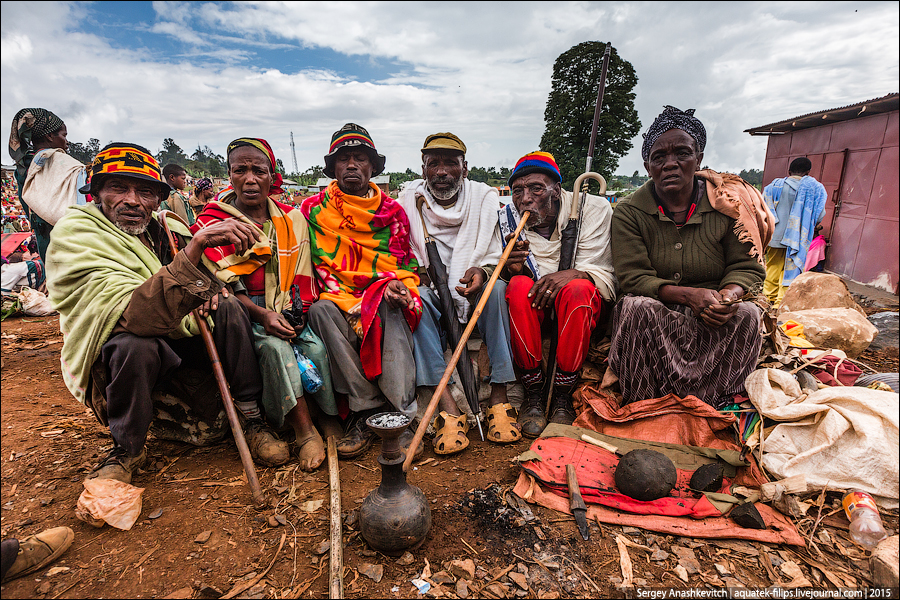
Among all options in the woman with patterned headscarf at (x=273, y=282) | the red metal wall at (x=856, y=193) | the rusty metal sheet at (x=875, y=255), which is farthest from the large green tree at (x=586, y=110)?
the woman with patterned headscarf at (x=273, y=282)

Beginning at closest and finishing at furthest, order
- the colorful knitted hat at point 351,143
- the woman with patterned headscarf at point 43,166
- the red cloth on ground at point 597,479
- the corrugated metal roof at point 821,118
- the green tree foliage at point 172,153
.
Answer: the red cloth on ground at point 597,479 → the colorful knitted hat at point 351,143 → the woman with patterned headscarf at point 43,166 → the corrugated metal roof at point 821,118 → the green tree foliage at point 172,153

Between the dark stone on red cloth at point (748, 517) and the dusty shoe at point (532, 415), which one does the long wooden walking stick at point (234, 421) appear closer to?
the dusty shoe at point (532, 415)

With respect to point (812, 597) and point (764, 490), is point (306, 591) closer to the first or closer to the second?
point (812, 597)

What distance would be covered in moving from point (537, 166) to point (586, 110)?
10.4m

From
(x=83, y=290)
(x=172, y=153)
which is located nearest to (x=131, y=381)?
(x=83, y=290)

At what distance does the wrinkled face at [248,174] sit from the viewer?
3139 mm

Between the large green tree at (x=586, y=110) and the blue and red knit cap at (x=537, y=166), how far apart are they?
28.9 feet

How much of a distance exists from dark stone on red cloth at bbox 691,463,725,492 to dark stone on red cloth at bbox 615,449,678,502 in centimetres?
17

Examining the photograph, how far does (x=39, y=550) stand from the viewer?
1977 mm

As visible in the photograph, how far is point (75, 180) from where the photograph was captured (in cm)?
437

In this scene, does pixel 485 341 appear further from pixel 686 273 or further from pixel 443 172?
pixel 686 273

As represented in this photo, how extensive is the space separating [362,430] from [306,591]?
1.27m

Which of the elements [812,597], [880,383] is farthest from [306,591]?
[880,383]

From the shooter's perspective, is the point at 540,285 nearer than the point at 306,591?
No
